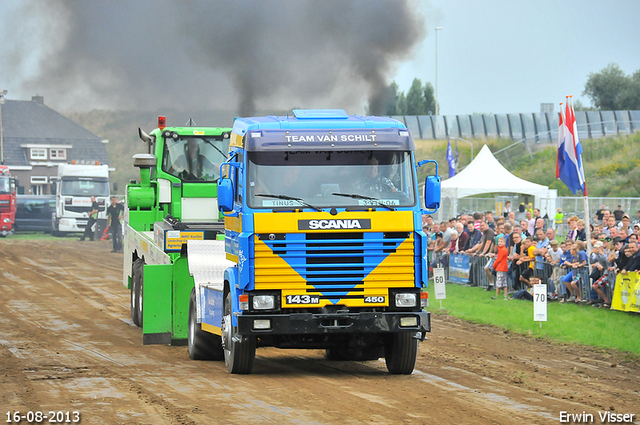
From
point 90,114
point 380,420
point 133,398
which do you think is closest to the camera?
point 380,420

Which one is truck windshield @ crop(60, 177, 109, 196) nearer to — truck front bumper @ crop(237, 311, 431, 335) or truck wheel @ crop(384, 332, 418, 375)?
truck wheel @ crop(384, 332, 418, 375)

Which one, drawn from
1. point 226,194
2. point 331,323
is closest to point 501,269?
point 331,323

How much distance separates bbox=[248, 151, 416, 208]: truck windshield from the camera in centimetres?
983

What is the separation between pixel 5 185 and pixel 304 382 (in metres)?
36.0

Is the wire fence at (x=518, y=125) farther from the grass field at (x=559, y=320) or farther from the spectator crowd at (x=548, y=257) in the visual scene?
the grass field at (x=559, y=320)

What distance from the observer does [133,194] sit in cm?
1623

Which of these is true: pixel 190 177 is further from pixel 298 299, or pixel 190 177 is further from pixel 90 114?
pixel 90 114

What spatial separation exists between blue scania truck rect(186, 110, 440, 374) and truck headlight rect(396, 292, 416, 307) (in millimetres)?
11

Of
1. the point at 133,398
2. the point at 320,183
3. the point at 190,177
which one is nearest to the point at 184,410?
the point at 133,398

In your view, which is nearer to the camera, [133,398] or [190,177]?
[133,398]

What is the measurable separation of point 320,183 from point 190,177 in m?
6.33

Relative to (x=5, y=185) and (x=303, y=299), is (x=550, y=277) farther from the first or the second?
(x=5, y=185)

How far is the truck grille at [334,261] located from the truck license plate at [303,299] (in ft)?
0.22

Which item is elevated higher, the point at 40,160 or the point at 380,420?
the point at 40,160
